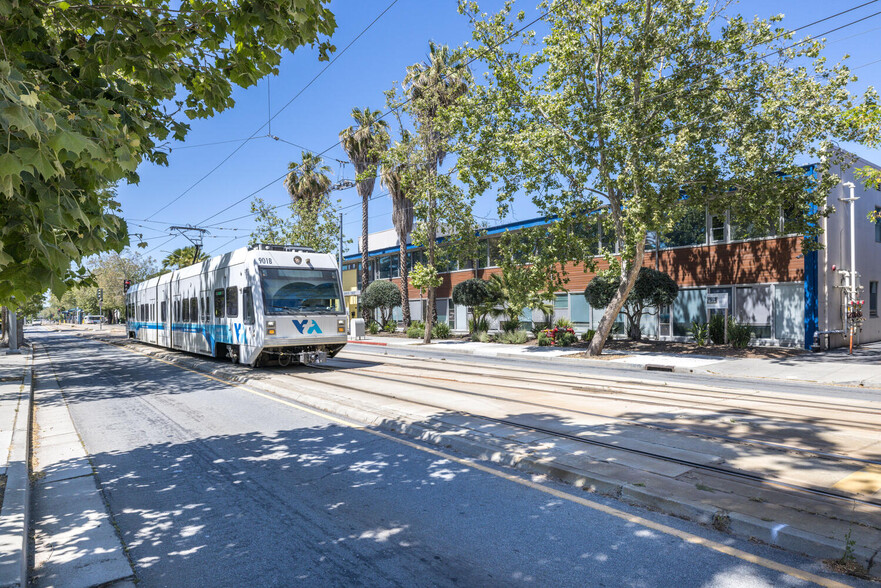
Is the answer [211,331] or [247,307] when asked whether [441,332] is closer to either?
[211,331]

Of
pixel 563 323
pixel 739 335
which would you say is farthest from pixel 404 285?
pixel 739 335

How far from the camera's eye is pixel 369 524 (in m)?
4.35

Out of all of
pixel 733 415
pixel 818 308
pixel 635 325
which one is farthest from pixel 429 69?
pixel 733 415

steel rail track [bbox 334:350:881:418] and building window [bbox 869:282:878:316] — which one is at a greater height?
building window [bbox 869:282:878:316]

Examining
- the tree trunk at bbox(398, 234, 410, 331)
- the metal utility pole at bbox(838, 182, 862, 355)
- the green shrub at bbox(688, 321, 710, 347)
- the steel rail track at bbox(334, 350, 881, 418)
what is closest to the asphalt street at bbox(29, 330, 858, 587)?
the steel rail track at bbox(334, 350, 881, 418)

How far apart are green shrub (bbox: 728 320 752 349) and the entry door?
2055 cm

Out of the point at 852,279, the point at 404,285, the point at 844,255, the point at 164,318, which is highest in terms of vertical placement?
the point at 844,255

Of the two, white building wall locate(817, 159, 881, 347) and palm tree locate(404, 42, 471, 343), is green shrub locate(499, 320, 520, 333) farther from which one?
white building wall locate(817, 159, 881, 347)

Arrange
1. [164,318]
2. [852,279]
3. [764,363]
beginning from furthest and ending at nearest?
[164,318]
[852,279]
[764,363]

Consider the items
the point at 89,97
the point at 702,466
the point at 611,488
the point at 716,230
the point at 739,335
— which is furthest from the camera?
the point at 716,230

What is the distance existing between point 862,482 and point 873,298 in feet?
77.0

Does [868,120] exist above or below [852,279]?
above

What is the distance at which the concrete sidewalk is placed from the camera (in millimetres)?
13370

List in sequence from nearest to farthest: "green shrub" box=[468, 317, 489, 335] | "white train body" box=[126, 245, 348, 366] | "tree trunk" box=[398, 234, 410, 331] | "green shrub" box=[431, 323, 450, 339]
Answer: "white train body" box=[126, 245, 348, 366] → "green shrub" box=[468, 317, 489, 335] → "green shrub" box=[431, 323, 450, 339] → "tree trunk" box=[398, 234, 410, 331]
